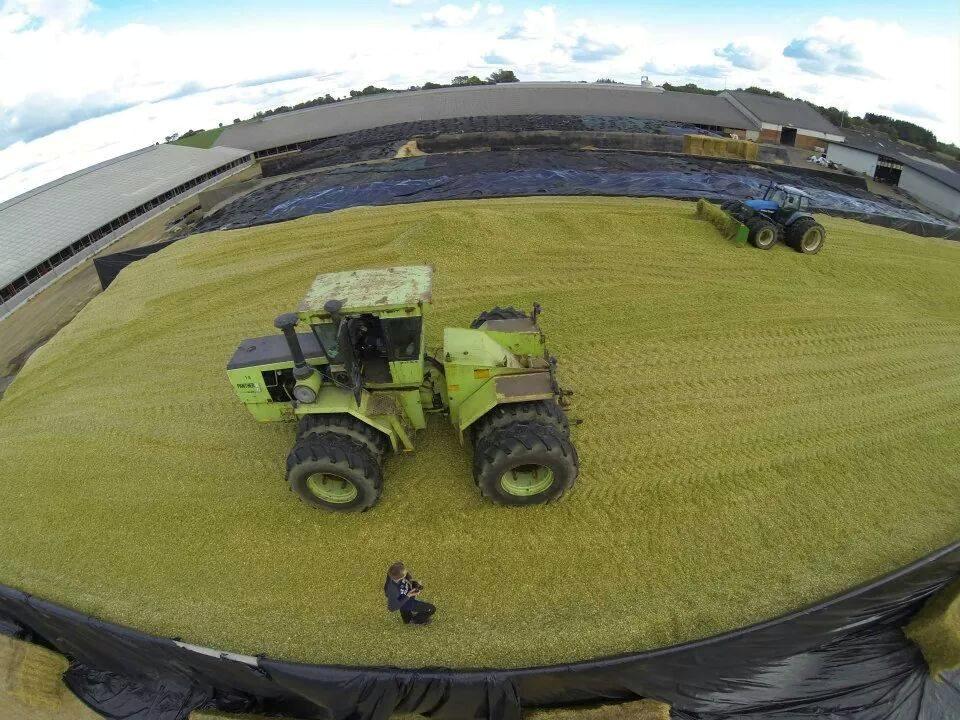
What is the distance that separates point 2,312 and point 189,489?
10.5m

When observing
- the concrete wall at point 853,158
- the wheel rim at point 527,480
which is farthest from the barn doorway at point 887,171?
the wheel rim at point 527,480

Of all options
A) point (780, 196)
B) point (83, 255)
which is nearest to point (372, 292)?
point (780, 196)

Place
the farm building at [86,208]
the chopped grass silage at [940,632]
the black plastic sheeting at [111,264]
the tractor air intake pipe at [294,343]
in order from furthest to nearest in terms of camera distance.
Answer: the farm building at [86,208]
the black plastic sheeting at [111,264]
the tractor air intake pipe at [294,343]
the chopped grass silage at [940,632]

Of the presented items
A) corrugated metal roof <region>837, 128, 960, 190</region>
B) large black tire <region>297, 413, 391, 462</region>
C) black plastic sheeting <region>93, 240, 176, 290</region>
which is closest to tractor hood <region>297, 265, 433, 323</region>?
large black tire <region>297, 413, 391, 462</region>

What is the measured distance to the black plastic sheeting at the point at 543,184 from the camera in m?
13.8

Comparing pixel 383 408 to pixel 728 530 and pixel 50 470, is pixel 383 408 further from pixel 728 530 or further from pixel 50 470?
pixel 50 470

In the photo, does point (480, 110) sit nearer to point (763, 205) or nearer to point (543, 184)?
point (543, 184)

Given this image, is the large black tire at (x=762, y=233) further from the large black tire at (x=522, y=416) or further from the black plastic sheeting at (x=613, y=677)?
the large black tire at (x=522, y=416)

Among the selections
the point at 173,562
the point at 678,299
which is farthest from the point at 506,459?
the point at 678,299

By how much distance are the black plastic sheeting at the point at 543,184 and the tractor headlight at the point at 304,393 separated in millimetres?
10221

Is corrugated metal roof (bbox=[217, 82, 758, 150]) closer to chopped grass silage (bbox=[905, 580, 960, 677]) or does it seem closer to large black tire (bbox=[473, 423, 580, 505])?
chopped grass silage (bbox=[905, 580, 960, 677])

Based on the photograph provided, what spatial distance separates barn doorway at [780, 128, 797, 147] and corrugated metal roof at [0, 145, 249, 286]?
27.3 m

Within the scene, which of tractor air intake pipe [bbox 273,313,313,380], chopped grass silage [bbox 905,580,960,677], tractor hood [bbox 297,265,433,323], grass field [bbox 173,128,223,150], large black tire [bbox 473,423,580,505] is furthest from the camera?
grass field [bbox 173,128,223,150]

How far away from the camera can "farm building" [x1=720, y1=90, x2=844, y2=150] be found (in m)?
24.7
